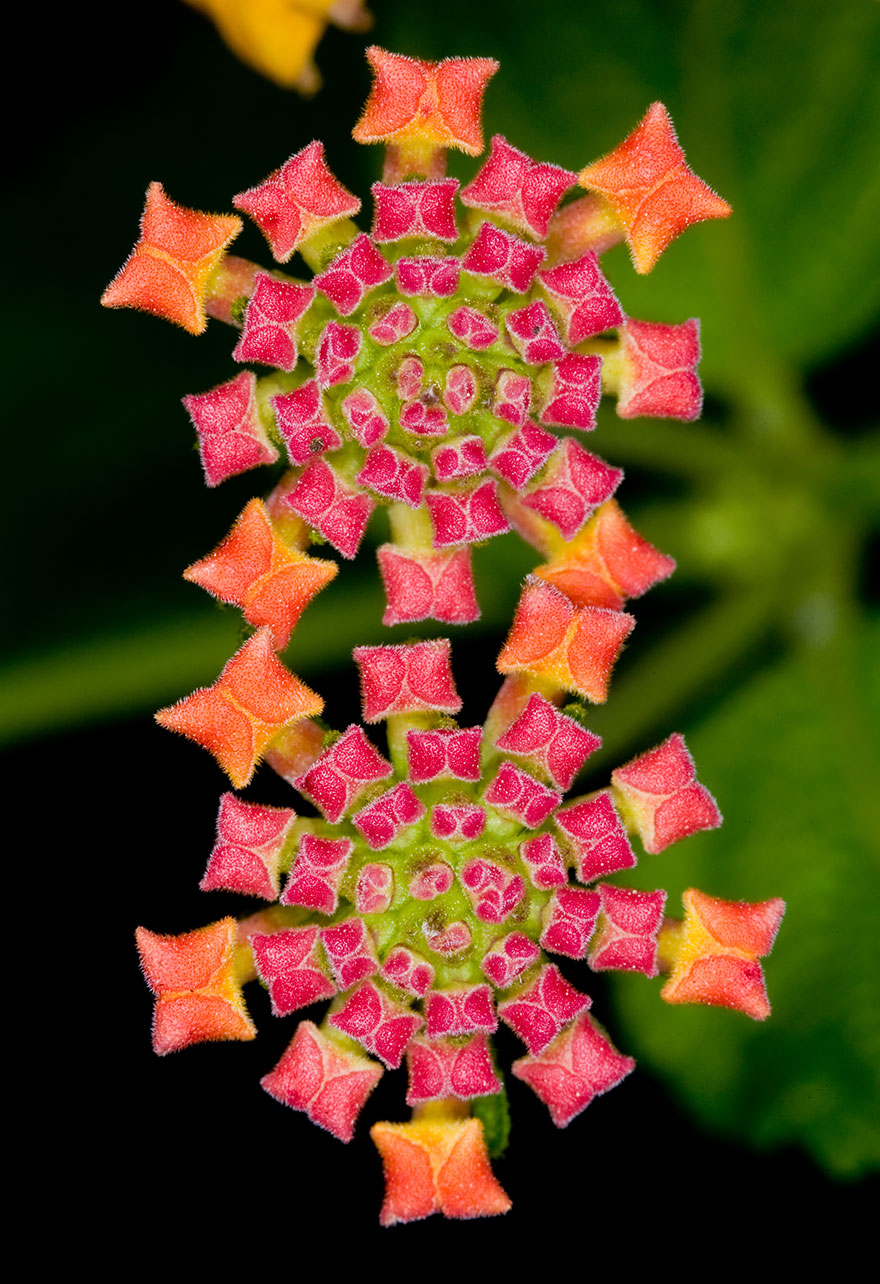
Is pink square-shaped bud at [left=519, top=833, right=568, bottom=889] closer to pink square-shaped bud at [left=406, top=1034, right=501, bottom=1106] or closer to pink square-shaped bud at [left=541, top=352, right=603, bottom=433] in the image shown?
pink square-shaped bud at [left=406, top=1034, right=501, bottom=1106]

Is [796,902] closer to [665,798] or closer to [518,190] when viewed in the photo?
[665,798]

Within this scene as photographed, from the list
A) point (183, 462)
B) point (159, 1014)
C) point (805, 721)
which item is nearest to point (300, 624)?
point (183, 462)

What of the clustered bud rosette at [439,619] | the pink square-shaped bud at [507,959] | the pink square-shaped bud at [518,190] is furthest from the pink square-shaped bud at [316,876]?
the pink square-shaped bud at [518,190]

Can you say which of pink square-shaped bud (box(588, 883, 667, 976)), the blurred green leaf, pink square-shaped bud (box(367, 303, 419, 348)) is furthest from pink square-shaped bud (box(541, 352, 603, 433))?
the blurred green leaf

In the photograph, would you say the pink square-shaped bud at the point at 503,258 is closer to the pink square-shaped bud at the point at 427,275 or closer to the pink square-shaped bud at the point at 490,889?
the pink square-shaped bud at the point at 427,275

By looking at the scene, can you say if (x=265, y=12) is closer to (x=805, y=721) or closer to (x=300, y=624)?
(x=300, y=624)
